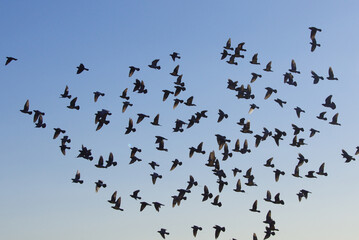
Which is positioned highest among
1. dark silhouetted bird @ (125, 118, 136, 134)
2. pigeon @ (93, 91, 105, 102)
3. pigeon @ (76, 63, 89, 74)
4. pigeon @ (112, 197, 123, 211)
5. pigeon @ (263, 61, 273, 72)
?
pigeon @ (263, 61, 273, 72)

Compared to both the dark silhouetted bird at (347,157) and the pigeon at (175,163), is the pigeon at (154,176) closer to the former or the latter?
the pigeon at (175,163)

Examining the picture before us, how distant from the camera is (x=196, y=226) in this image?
7381cm

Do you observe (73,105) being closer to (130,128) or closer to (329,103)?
(130,128)

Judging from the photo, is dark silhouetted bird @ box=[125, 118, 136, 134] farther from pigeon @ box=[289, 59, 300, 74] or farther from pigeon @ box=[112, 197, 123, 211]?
pigeon @ box=[289, 59, 300, 74]

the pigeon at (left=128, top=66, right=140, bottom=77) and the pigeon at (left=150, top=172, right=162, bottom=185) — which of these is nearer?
the pigeon at (left=128, top=66, right=140, bottom=77)

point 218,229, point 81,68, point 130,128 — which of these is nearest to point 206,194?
point 218,229

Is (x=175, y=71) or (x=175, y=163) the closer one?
(x=175, y=71)

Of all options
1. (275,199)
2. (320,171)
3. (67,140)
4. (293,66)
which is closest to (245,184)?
(275,199)

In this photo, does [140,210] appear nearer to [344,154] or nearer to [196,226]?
[196,226]

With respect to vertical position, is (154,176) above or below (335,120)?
below

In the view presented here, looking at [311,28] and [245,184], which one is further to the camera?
[245,184]

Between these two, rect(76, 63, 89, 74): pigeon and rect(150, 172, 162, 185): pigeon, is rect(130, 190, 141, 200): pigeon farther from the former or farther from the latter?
rect(76, 63, 89, 74): pigeon

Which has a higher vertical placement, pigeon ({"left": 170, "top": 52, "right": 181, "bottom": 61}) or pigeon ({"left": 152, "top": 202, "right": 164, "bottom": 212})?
pigeon ({"left": 170, "top": 52, "right": 181, "bottom": 61})

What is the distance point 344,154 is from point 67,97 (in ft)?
101
